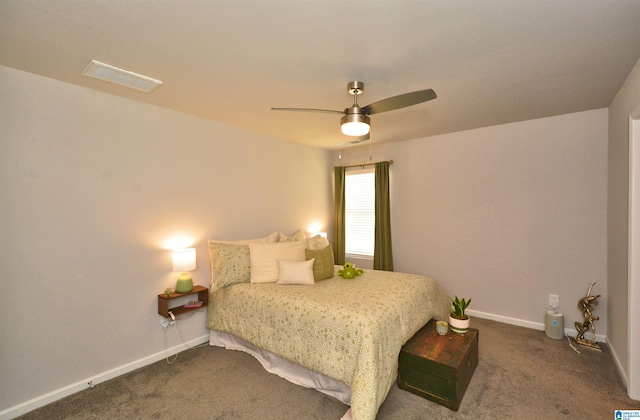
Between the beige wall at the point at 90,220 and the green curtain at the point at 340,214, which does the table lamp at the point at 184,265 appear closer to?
the beige wall at the point at 90,220

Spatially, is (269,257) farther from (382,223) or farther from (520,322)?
(520,322)

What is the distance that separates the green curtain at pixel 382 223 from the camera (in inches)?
180

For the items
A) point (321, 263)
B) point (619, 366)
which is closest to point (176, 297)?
point (321, 263)

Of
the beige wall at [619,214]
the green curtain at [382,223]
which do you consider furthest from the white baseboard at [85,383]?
the beige wall at [619,214]

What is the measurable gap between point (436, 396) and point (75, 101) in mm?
3834

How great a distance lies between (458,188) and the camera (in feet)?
13.3

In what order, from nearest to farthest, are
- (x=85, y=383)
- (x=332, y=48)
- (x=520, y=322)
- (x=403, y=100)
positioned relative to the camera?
(x=332, y=48), (x=403, y=100), (x=85, y=383), (x=520, y=322)

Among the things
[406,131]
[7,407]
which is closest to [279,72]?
[406,131]

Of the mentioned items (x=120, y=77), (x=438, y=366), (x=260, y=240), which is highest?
A: (x=120, y=77)

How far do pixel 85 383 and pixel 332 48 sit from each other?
3.36 meters

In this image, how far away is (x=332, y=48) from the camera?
1919mm

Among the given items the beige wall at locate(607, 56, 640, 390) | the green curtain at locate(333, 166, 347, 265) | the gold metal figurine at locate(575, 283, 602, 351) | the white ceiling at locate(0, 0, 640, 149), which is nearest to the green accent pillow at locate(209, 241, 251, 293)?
the white ceiling at locate(0, 0, 640, 149)

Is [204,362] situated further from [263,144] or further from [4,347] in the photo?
[263,144]

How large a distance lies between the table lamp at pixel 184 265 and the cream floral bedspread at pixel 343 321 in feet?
1.10
